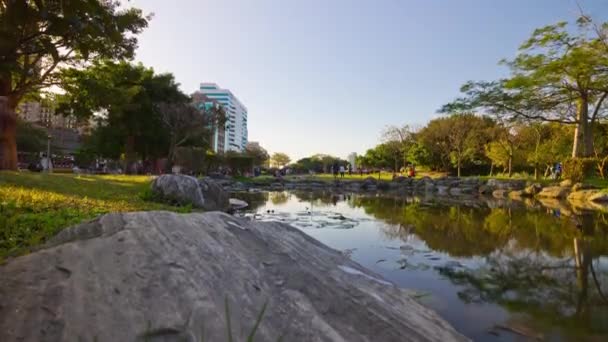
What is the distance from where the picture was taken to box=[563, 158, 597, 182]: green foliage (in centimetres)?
1888

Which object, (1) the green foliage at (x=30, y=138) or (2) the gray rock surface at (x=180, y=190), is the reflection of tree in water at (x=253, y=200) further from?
(1) the green foliage at (x=30, y=138)

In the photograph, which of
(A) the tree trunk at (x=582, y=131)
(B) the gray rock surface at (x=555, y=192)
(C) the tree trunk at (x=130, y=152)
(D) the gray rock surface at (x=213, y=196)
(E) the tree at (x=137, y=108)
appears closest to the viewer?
(D) the gray rock surface at (x=213, y=196)

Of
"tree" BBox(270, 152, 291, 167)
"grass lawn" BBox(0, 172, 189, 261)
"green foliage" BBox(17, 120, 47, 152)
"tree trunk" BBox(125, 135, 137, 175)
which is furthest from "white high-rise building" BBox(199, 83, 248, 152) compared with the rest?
"grass lawn" BBox(0, 172, 189, 261)

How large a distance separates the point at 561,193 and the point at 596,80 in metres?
6.86

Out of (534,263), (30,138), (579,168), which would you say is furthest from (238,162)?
(534,263)

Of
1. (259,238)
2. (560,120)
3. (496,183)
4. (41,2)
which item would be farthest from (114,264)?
(560,120)

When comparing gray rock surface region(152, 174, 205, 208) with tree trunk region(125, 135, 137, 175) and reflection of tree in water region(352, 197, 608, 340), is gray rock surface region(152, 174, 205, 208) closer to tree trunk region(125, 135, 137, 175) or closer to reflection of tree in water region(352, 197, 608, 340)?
reflection of tree in water region(352, 197, 608, 340)

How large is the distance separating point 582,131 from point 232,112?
101m

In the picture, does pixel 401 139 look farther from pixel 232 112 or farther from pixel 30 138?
pixel 232 112

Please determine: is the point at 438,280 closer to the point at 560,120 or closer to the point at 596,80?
the point at 596,80

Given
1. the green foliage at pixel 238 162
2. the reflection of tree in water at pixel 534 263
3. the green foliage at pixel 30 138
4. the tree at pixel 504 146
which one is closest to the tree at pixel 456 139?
the tree at pixel 504 146

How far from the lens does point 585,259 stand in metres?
4.82

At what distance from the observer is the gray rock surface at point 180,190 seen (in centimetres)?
744

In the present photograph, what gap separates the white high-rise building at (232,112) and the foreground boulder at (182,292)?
97.2m
